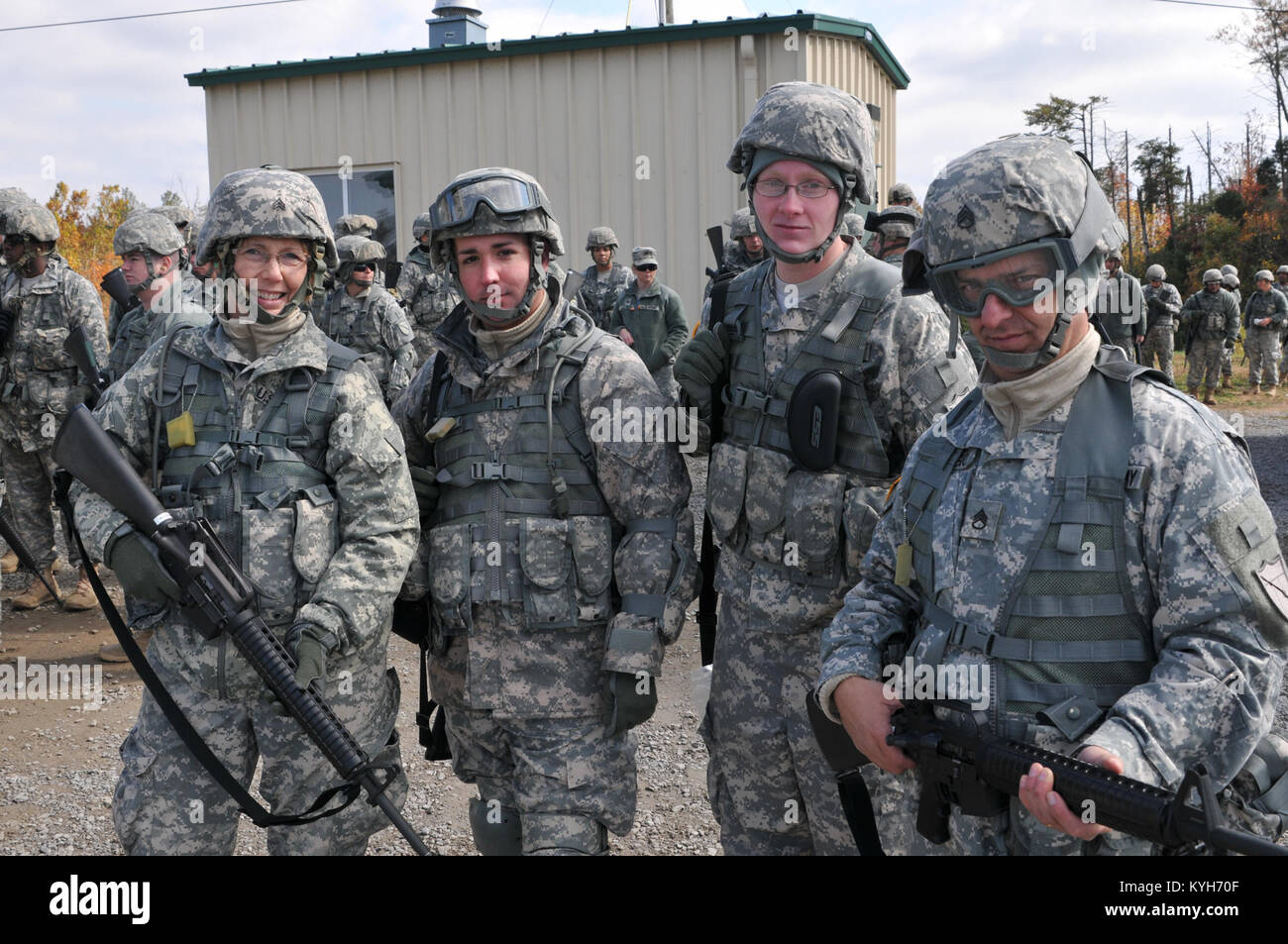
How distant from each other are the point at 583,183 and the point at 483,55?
2018mm

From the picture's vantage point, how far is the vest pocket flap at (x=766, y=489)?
3.11m

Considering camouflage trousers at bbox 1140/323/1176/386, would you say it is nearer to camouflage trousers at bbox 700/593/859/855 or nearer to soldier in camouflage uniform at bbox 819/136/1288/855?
camouflage trousers at bbox 700/593/859/855

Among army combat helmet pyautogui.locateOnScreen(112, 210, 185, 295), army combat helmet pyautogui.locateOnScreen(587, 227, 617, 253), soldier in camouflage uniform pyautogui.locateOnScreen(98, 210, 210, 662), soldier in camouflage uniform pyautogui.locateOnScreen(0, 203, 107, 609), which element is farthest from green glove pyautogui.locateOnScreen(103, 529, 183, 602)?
army combat helmet pyautogui.locateOnScreen(587, 227, 617, 253)


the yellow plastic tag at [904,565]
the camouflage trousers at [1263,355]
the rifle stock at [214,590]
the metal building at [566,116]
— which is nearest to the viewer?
the yellow plastic tag at [904,565]

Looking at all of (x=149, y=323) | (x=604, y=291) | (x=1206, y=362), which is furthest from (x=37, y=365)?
(x=1206, y=362)

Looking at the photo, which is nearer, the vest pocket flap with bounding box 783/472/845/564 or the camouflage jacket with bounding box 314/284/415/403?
the vest pocket flap with bounding box 783/472/845/564

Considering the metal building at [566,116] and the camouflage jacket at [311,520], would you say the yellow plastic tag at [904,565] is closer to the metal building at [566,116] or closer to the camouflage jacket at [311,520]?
the camouflage jacket at [311,520]

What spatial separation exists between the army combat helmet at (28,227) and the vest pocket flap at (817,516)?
20.2ft

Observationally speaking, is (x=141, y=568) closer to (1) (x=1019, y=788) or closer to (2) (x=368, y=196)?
(1) (x=1019, y=788)

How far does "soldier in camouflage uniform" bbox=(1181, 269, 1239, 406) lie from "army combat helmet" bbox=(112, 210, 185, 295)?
16.2m

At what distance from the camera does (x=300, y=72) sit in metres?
14.6

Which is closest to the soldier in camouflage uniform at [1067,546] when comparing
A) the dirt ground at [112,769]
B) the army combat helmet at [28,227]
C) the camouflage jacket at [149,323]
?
the dirt ground at [112,769]

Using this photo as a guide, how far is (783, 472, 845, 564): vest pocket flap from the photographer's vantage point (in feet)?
9.92
